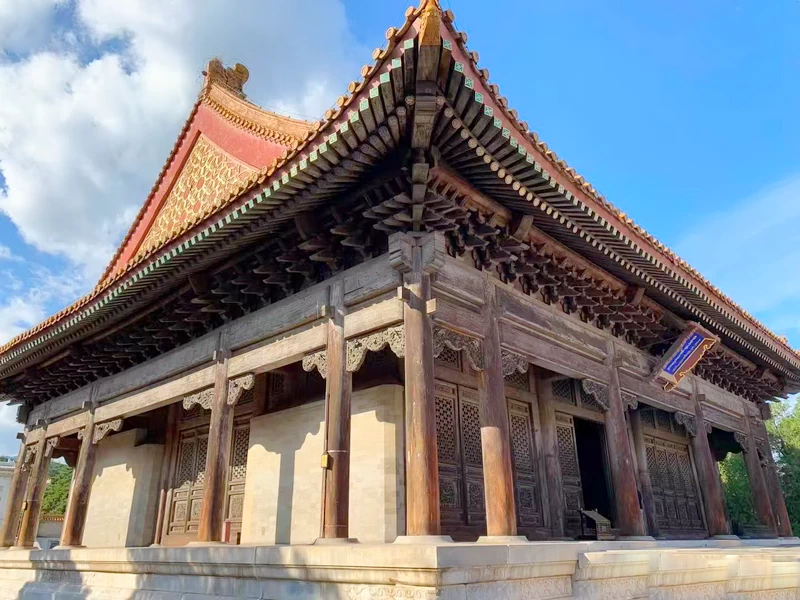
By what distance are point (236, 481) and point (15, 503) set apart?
218 inches

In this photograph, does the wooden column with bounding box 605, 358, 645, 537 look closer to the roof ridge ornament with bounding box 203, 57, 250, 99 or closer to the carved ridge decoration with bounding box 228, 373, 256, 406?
the carved ridge decoration with bounding box 228, 373, 256, 406

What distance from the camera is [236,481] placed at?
9.78 meters

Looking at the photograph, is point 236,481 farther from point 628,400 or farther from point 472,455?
point 628,400

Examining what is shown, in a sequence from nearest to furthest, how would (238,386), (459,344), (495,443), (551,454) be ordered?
(495,443) < (459,344) < (238,386) < (551,454)

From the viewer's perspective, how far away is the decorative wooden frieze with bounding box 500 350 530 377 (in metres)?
7.01

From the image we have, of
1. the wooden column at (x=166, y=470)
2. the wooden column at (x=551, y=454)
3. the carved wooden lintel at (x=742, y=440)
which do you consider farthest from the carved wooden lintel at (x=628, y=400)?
the wooden column at (x=166, y=470)

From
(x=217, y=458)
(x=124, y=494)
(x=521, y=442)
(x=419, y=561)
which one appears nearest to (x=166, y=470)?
(x=124, y=494)

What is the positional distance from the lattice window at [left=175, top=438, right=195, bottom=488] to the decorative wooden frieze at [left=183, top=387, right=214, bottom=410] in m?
2.95

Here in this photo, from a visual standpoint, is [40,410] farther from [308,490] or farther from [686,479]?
[686,479]

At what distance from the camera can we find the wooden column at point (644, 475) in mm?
10828

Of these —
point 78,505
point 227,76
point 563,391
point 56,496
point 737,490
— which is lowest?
point 78,505

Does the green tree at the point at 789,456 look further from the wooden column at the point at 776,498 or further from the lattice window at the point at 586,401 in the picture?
the lattice window at the point at 586,401

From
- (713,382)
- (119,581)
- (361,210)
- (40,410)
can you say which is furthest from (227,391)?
(713,382)

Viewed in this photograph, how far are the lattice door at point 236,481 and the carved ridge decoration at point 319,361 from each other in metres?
3.37
